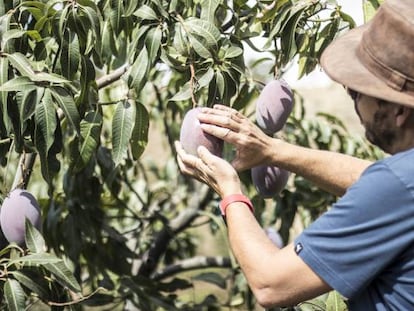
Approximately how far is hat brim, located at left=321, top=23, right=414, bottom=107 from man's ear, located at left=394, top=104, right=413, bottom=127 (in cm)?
2

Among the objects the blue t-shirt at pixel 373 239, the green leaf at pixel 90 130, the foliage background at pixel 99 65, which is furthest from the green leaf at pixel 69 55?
the blue t-shirt at pixel 373 239

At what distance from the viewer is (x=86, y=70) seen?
2.29 metres

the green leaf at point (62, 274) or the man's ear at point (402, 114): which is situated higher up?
the man's ear at point (402, 114)

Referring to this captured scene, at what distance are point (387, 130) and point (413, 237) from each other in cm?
19

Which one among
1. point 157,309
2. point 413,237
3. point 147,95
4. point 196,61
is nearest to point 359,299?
point 413,237

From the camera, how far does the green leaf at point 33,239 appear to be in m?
2.23

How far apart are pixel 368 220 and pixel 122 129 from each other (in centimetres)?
87

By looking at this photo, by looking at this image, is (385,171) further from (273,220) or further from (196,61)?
(273,220)

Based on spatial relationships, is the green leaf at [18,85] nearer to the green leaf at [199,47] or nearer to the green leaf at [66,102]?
the green leaf at [66,102]

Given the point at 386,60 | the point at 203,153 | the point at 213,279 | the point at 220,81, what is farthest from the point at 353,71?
the point at 213,279

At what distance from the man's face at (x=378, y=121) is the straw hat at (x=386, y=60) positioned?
37 millimetres

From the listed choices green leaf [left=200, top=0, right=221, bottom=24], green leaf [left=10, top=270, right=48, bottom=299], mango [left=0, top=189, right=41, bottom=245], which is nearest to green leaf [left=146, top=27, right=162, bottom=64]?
green leaf [left=200, top=0, right=221, bottom=24]

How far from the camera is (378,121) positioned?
5.25 ft

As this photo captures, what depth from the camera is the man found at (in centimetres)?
151
